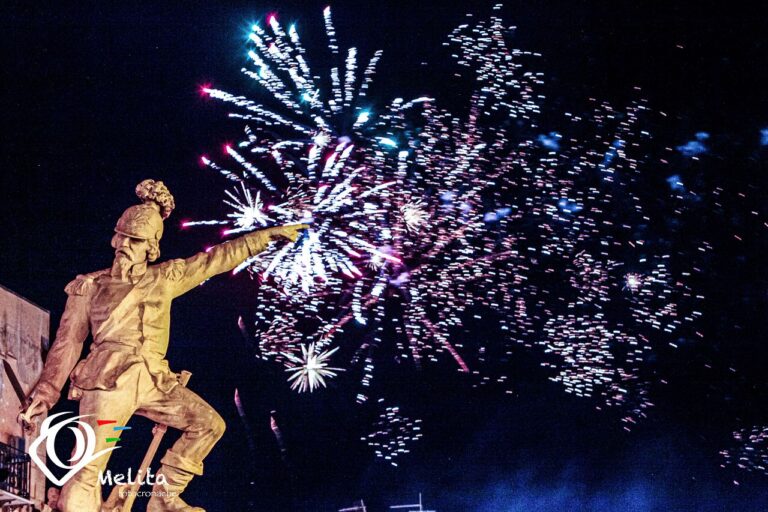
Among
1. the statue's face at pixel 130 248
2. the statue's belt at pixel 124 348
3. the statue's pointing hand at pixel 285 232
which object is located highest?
the statue's face at pixel 130 248

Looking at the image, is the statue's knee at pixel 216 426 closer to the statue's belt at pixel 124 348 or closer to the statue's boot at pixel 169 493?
the statue's boot at pixel 169 493

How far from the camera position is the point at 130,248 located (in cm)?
1634

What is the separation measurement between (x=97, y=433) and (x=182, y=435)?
1.07 meters

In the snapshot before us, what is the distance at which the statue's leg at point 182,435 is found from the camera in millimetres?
16078

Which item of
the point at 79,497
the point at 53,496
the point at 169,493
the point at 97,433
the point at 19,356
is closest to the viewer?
the point at 79,497

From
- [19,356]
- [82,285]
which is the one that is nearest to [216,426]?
[82,285]

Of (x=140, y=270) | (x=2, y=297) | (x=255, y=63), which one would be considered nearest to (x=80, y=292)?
(x=140, y=270)

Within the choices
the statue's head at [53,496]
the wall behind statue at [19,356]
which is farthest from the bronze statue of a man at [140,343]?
the wall behind statue at [19,356]

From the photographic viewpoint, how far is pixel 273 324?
22734mm

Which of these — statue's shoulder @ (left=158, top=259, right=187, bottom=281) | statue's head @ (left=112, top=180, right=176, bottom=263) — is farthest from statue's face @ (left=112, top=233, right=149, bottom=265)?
statue's shoulder @ (left=158, top=259, right=187, bottom=281)

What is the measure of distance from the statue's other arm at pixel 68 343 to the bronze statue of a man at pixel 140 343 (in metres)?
0.01

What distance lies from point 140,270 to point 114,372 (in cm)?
137

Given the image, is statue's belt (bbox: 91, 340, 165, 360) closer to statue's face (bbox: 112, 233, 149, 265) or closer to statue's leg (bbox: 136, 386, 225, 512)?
statue's leg (bbox: 136, 386, 225, 512)

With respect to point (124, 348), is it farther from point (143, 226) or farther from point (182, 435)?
point (143, 226)
